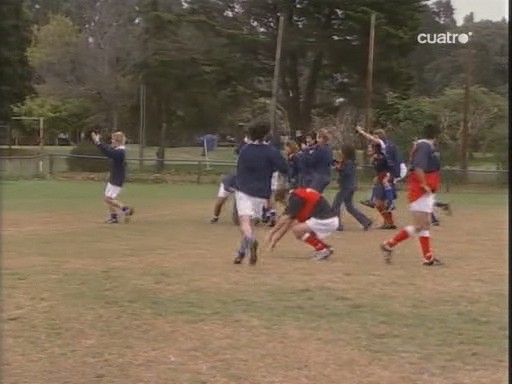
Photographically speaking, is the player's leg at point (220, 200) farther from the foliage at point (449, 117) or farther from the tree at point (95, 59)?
the tree at point (95, 59)

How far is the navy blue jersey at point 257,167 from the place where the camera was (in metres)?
10.6

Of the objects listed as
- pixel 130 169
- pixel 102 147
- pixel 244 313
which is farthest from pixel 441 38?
pixel 244 313

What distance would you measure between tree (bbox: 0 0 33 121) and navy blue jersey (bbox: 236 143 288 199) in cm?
2366

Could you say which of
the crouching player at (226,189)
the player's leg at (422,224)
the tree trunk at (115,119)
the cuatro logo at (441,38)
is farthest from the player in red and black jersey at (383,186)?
the tree trunk at (115,119)

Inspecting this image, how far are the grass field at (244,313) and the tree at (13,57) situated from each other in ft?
75.6

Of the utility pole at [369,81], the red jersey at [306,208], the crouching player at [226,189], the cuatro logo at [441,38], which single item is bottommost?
the crouching player at [226,189]

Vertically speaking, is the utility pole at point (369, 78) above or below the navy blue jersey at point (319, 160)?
above

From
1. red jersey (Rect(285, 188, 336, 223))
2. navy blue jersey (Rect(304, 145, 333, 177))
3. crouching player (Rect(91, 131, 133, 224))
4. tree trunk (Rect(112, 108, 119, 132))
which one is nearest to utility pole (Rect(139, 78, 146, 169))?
tree trunk (Rect(112, 108, 119, 132))

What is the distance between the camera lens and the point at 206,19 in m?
39.9

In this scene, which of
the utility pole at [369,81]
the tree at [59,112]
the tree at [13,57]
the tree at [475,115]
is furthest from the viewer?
the tree at [59,112]

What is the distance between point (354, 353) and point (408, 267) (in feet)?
14.5

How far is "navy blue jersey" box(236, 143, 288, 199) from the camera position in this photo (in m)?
10.6

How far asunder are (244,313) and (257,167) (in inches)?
128

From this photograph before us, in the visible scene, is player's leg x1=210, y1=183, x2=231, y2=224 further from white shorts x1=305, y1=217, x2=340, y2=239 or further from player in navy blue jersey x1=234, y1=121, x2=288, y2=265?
player in navy blue jersey x1=234, y1=121, x2=288, y2=265
